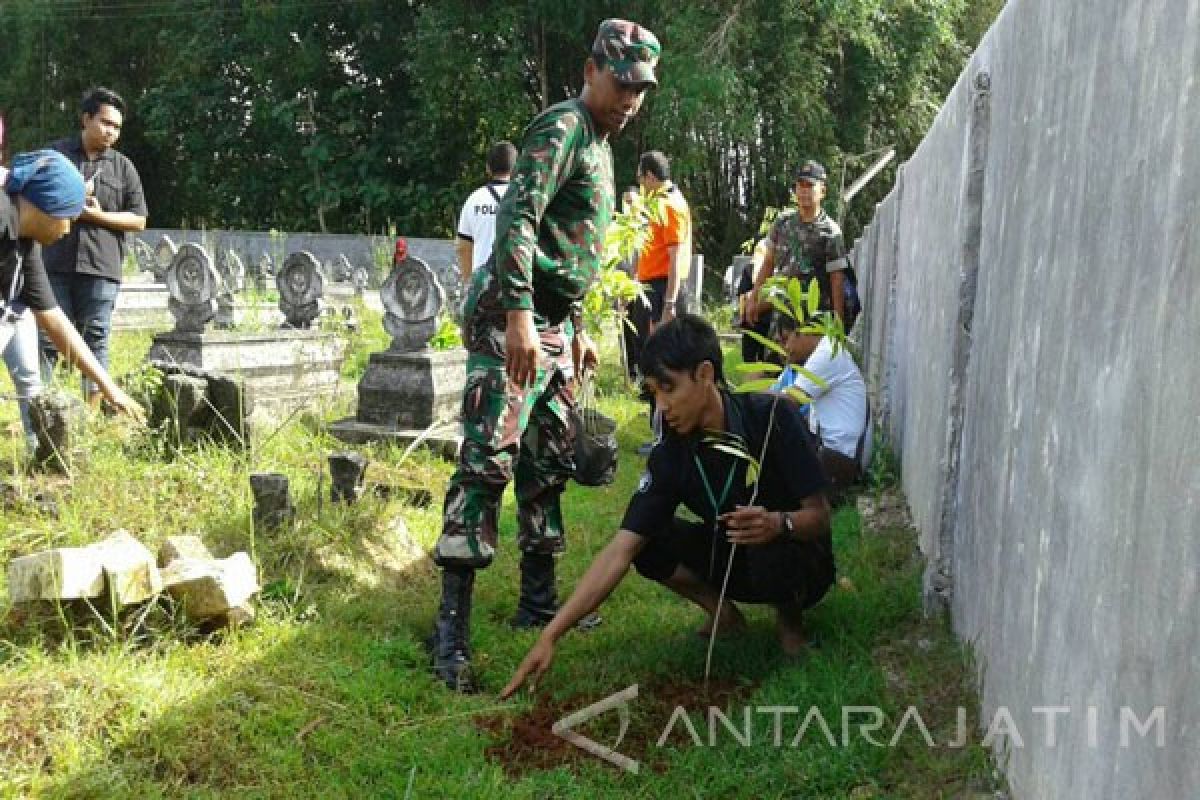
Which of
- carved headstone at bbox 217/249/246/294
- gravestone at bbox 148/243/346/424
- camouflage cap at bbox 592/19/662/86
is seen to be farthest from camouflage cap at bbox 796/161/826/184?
carved headstone at bbox 217/249/246/294

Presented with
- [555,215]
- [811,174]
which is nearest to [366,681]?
[555,215]

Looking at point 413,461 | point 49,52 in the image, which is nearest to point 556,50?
point 49,52

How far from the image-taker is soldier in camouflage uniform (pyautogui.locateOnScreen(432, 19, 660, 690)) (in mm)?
3086

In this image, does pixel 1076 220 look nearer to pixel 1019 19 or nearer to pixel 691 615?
pixel 1019 19

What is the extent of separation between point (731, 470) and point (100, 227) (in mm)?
3952

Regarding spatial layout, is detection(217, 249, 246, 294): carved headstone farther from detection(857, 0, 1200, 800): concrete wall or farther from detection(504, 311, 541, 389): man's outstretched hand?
detection(857, 0, 1200, 800): concrete wall

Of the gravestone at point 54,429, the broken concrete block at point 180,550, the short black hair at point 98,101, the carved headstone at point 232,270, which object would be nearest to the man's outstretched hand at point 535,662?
the broken concrete block at point 180,550

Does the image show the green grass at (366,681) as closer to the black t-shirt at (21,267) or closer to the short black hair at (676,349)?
the black t-shirt at (21,267)

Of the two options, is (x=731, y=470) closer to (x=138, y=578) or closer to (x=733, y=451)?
(x=733, y=451)

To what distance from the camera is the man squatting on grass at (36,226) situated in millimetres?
3561

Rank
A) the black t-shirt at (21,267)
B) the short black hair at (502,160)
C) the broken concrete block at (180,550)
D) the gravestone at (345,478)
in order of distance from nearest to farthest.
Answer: the broken concrete block at (180,550) → the black t-shirt at (21,267) → the gravestone at (345,478) → the short black hair at (502,160)

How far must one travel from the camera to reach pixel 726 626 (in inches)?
134

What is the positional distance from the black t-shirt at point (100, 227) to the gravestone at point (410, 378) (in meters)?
1.51

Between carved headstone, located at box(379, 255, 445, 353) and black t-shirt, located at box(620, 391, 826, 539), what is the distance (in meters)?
3.66
